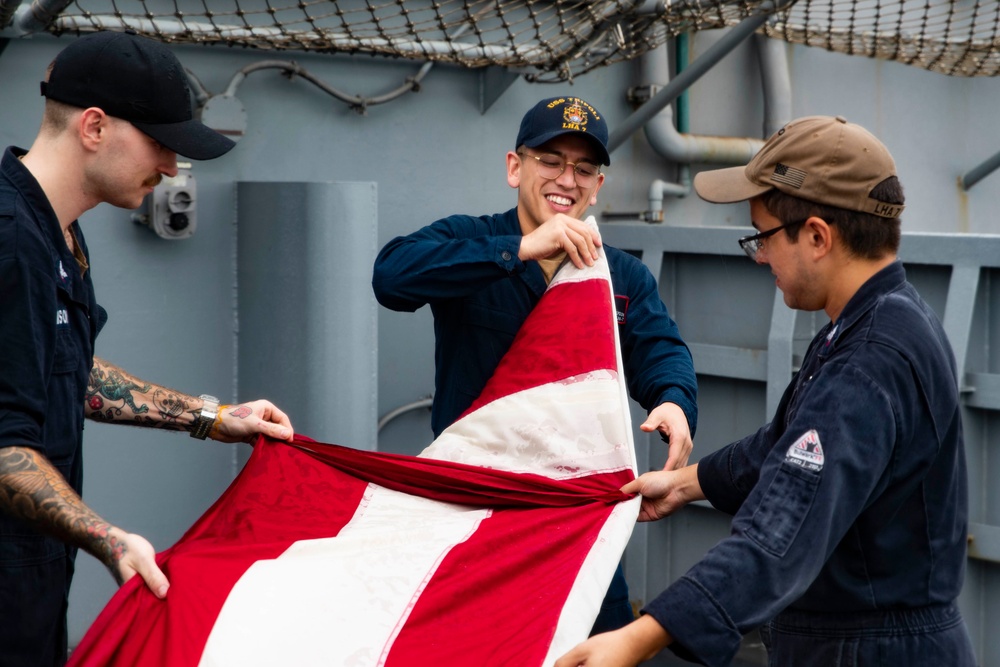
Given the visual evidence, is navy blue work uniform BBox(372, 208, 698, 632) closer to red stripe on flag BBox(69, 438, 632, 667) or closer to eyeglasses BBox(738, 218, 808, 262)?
red stripe on flag BBox(69, 438, 632, 667)

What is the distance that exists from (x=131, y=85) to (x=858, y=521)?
1.57m

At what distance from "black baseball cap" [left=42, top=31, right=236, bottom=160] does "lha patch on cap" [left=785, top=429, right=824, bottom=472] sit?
1272 millimetres

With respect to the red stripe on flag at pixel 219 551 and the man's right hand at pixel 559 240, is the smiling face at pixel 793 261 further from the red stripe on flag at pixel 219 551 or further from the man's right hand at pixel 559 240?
the red stripe on flag at pixel 219 551

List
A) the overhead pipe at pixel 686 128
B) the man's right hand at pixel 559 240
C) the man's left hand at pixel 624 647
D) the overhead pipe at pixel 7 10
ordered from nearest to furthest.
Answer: the man's left hand at pixel 624 647, the man's right hand at pixel 559 240, the overhead pipe at pixel 7 10, the overhead pipe at pixel 686 128

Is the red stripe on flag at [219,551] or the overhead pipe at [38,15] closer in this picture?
the red stripe on flag at [219,551]

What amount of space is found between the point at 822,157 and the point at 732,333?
9.56 ft

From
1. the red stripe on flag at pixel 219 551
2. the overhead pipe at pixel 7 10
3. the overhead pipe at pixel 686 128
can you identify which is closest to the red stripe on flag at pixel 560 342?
the red stripe on flag at pixel 219 551

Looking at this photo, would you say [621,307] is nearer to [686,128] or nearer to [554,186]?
[554,186]

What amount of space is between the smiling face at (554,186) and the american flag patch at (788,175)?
95 centimetres

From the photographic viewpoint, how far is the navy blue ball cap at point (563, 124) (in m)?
2.76

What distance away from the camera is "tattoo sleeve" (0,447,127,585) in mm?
1855

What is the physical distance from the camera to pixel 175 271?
4.13m

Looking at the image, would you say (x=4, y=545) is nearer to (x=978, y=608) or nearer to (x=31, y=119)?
(x=31, y=119)

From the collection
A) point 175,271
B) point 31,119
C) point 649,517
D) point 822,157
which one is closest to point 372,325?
point 175,271
